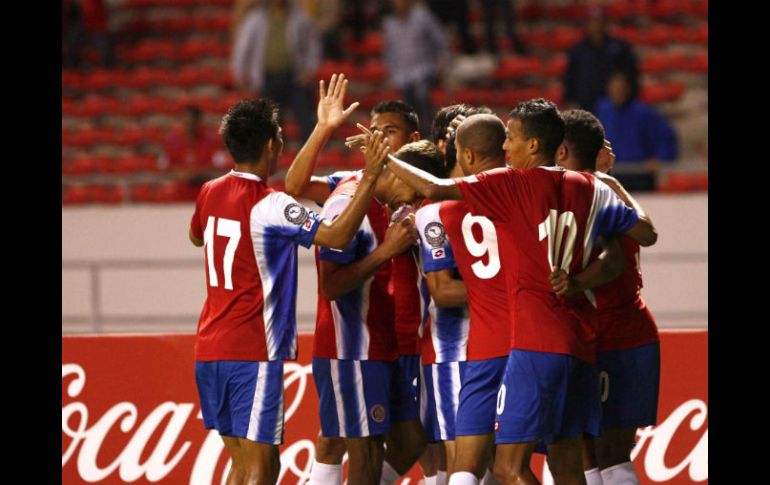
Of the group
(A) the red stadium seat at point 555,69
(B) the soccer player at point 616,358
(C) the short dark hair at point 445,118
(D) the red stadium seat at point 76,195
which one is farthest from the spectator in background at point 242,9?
(B) the soccer player at point 616,358

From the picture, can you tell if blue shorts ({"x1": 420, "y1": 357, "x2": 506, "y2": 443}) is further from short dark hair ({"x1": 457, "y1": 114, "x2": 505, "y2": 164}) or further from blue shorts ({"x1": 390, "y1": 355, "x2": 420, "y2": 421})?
short dark hair ({"x1": 457, "y1": 114, "x2": 505, "y2": 164})

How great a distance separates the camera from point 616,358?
19.5 ft

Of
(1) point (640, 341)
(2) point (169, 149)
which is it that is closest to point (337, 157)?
(2) point (169, 149)

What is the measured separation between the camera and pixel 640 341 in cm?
596

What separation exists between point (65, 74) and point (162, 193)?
16.1 ft

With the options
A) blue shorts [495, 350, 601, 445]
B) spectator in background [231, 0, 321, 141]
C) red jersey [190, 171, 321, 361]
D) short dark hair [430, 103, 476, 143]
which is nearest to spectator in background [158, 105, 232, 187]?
spectator in background [231, 0, 321, 141]

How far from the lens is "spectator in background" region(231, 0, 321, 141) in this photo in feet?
49.0

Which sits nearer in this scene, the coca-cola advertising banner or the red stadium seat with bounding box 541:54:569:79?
the coca-cola advertising banner

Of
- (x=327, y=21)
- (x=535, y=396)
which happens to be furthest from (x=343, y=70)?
(x=535, y=396)

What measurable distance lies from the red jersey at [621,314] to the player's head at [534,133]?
2.82ft

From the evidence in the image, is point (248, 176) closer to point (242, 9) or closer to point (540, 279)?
point (540, 279)

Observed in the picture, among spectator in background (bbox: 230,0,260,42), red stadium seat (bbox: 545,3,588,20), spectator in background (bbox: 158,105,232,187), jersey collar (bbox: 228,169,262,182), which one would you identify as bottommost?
jersey collar (bbox: 228,169,262,182)

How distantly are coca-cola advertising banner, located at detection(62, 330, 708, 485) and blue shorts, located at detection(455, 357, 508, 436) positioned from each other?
6.63 ft

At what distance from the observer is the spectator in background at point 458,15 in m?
15.8
